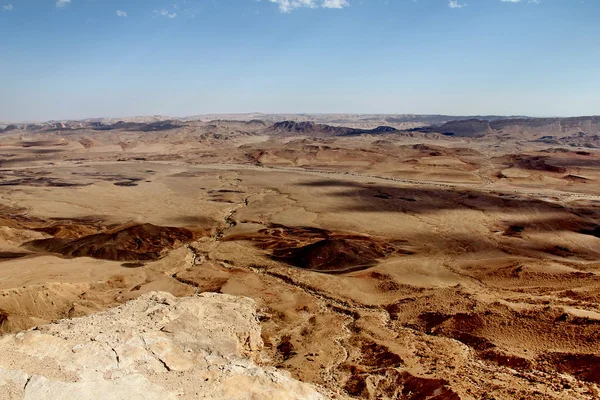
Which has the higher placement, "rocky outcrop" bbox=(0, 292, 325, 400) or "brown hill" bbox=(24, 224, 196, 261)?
"rocky outcrop" bbox=(0, 292, 325, 400)

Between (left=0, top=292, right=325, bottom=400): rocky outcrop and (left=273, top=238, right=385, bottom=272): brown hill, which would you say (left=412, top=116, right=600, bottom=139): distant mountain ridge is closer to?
(left=273, top=238, right=385, bottom=272): brown hill

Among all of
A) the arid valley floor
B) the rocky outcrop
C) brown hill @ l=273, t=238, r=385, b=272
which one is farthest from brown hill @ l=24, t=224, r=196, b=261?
the rocky outcrop

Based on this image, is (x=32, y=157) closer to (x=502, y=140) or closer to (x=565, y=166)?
(x=565, y=166)

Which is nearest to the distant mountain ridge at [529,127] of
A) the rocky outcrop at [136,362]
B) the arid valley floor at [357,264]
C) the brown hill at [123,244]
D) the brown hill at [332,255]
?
the arid valley floor at [357,264]

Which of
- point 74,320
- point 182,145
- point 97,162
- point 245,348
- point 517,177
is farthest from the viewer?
point 182,145

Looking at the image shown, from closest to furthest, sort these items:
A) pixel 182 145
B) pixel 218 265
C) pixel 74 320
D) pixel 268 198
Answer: pixel 74 320
pixel 218 265
pixel 268 198
pixel 182 145

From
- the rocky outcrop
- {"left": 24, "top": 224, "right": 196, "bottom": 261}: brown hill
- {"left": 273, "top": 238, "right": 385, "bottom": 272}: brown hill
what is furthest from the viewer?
{"left": 24, "top": 224, "right": 196, "bottom": 261}: brown hill

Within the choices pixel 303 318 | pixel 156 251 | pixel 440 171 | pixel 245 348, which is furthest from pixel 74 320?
pixel 440 171
